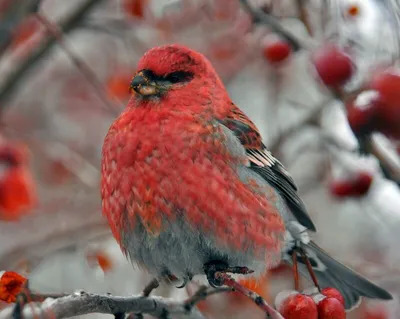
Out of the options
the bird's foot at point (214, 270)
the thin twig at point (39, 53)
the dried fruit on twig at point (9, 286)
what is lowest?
the bird's foot at point (214, 270)

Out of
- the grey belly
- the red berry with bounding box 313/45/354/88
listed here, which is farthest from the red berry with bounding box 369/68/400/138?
the grey belly

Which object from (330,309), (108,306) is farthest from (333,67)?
(108,306)

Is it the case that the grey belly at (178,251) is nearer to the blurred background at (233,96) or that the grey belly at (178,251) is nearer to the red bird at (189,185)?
the red bird at (189,185)

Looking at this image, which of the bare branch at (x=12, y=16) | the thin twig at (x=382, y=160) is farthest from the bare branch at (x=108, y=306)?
the bare branch at (x=12, y=16)

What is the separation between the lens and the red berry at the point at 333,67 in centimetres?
266

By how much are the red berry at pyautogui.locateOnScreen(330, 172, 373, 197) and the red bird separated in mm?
451

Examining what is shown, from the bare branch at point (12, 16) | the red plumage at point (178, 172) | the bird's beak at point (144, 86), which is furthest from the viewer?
the bare branch at point (12, 16)

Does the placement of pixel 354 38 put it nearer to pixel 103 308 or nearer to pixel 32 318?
pixel 103 308

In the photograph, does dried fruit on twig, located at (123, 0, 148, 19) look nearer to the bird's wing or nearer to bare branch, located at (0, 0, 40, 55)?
bare branch, located at (0, 0, 40, 55)

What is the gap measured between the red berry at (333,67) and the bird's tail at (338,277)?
692 millimetres

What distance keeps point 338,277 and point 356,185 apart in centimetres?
53

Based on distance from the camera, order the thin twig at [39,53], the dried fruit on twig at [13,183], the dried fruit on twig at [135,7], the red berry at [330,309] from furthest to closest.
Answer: the dried fruit on twig at [135,7] → the thin twig at [39,53] → the dried fruit on twig at [13,183] → the red berry at [330,309]

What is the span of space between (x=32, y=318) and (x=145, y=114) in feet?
3.98

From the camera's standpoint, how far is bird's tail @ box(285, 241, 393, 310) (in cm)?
275
